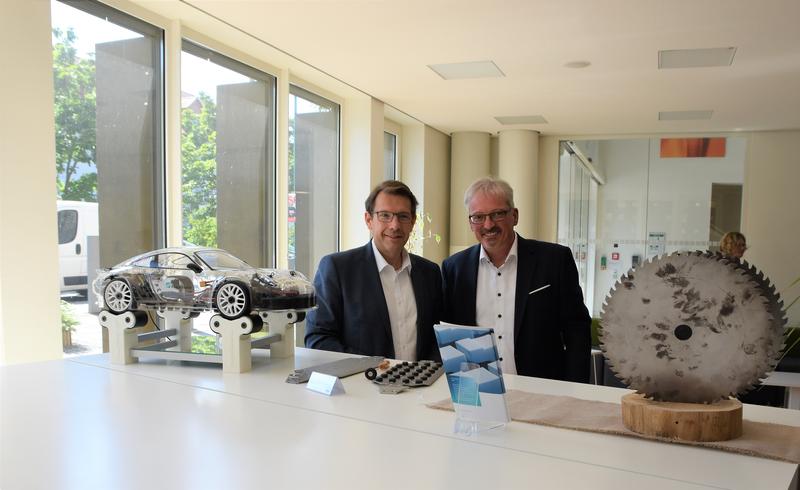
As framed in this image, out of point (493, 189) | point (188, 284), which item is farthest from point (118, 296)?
point (493, 189)

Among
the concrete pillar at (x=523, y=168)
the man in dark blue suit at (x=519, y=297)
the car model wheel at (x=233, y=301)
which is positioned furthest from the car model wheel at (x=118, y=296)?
the concrete pillar at (x=523, y=168)

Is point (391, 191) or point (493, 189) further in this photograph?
point (493, 189)

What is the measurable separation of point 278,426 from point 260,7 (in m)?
3.85

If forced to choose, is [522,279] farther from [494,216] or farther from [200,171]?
[200,171]

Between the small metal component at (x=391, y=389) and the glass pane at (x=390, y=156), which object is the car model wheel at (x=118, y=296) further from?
the glass pane at (x=390, y=156)

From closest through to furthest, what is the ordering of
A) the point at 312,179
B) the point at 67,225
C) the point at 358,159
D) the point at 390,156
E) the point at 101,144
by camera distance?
the point at 67,225, the point at 101,144, the point at 312,179, the point at 358,159, the point at 390,156

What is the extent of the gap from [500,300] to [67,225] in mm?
2964

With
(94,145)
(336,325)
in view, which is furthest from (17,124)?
(336,325)

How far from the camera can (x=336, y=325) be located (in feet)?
8.67

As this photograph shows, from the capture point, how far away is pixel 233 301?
1944 millimetres

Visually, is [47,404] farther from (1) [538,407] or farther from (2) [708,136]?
Answer: (2) [708,136]

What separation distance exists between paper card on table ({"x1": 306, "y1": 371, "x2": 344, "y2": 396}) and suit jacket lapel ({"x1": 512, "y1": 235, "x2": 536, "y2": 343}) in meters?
1.24

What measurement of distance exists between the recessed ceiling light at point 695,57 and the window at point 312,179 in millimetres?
3755

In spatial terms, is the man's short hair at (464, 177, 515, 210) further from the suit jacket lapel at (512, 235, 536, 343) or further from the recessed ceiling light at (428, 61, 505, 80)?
the recessed ceiling light at (428, 61, 505, 80)
